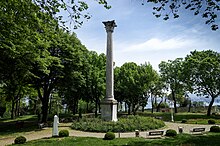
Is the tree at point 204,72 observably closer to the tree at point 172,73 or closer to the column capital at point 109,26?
the tree at point 172,73

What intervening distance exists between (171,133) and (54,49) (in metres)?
19.5

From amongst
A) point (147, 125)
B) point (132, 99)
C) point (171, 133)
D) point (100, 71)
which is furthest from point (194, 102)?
point (171, 133)

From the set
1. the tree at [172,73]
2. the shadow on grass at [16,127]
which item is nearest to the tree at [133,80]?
the tree at [172,73]

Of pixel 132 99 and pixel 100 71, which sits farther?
pixel 132 99

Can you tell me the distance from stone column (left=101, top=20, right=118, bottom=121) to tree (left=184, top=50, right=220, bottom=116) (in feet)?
89.0

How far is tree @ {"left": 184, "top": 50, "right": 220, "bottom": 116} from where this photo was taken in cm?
4756

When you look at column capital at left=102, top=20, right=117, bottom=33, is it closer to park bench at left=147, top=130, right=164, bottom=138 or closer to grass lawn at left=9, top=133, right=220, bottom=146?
park bench at left=147, top=130, right=164, bottom=138

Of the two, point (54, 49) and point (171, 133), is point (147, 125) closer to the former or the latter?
point (171, 133)

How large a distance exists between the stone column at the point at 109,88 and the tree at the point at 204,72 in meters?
27.1

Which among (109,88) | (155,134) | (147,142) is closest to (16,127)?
(109,88)

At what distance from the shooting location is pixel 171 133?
19.7 meters

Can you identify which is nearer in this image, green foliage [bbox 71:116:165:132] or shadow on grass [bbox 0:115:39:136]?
green foliage [bbox 71:116:165:132]

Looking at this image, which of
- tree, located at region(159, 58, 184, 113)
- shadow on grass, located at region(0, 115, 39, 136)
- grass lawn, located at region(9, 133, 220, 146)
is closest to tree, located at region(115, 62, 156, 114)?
tree, located at region(159, 58, 184, 113)

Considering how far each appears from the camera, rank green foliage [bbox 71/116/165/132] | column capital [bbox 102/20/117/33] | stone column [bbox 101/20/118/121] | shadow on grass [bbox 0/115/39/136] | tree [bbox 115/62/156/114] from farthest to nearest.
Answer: tree [bbox 115/62/156/114] < column capital [bbox 102/20/117/33] < stone column [bbox 101/20/118/121] < shadow on grass [bbox 0/115/39/136] < green foliage [bbox 71/116/165/132]
